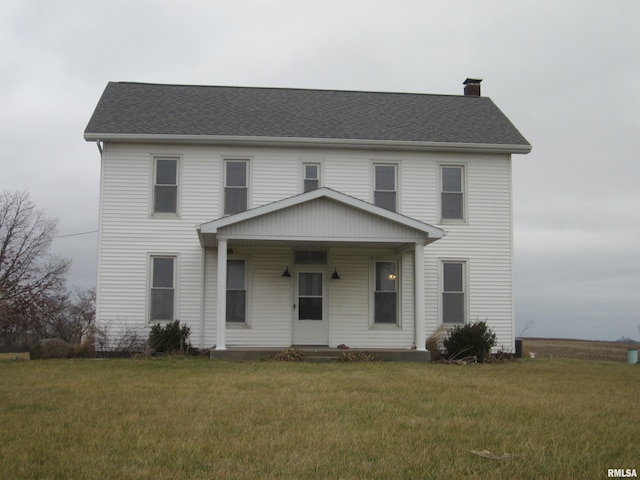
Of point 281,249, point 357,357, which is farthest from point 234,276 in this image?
point 357,357

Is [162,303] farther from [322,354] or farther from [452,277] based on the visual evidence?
[452,277]

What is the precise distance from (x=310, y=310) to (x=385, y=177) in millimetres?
4190

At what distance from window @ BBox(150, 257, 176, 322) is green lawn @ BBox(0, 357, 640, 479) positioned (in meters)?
5.08

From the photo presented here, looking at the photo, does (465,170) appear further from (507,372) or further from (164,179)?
(164,179)

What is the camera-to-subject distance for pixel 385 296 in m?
19.4

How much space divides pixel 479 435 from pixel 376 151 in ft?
41.6

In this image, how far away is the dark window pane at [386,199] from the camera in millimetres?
19484

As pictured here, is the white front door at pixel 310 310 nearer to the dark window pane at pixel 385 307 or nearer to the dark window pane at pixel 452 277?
the dark window pane at pixel 385 307

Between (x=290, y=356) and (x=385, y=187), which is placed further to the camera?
(x=385, y=187)

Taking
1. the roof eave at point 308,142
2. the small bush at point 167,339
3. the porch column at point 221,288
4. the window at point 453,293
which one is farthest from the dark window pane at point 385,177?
the small bush at point 167,339

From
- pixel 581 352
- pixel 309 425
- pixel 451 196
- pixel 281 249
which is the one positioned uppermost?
pixel 451 196

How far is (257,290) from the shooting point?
748 inches

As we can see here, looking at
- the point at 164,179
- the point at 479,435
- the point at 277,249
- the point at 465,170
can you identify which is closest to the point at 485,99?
the point at 465,170

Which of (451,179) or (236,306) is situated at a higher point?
(451,179)
